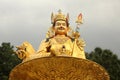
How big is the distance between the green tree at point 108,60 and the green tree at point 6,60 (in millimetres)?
4010

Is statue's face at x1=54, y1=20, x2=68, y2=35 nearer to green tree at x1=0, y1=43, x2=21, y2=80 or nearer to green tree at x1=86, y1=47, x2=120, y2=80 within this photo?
green tree at x1=86, y1=47, x2=120, y2=80

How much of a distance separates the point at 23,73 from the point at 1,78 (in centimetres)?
1175

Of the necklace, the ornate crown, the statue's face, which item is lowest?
the necklace

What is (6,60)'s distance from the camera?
22.2 m

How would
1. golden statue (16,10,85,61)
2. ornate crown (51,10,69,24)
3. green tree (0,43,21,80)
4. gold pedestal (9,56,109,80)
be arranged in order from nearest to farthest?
gold pedestal (9,56,109,80), golden statue (16,10,85,61), ornate crown (51,10,69,24), green tree (0,43,21,80)

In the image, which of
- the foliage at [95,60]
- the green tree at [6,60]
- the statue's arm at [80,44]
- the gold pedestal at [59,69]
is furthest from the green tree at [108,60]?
the gold pedestal at [59,69]

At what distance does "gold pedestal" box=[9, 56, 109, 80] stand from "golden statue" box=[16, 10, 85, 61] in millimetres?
832

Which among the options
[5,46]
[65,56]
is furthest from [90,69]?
[5,46]

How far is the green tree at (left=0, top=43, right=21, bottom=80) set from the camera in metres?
21.5

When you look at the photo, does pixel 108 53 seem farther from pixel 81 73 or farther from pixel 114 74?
pixel 81 73

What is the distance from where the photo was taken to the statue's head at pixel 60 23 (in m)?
10.8

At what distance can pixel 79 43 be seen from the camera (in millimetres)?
10977

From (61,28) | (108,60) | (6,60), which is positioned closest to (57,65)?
(61,28)

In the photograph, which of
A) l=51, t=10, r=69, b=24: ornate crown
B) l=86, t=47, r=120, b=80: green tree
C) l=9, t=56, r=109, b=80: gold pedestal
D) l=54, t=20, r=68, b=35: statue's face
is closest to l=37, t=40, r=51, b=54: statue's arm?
l=54, t=20, r=68, b=35: statue's face
